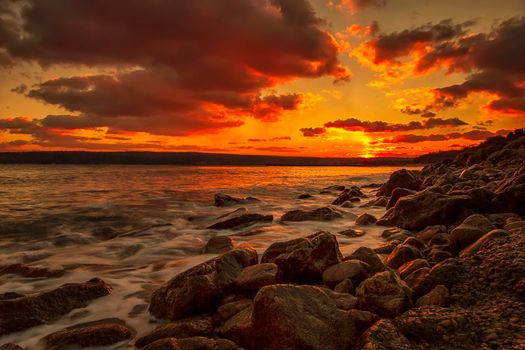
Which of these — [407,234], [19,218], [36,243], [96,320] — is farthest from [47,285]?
[19,218]

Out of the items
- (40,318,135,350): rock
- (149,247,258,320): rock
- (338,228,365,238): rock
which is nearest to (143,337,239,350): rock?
(40,318,135,350): rock

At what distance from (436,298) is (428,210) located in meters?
4.77

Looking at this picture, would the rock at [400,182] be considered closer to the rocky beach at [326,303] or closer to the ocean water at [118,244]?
the ocean water at [118,244]

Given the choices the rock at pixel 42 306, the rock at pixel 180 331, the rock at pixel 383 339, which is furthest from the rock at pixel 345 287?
the rock at pixel 42 306

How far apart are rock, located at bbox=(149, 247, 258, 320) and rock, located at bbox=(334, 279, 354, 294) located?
4.33 feet

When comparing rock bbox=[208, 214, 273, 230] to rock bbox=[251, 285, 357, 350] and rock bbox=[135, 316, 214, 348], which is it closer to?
rock bbox=[135, 316, 214, 348]

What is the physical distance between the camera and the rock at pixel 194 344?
321cm

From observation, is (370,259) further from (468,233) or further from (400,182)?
(400,182)

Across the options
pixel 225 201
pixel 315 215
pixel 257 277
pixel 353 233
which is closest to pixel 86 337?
pixel 257 277

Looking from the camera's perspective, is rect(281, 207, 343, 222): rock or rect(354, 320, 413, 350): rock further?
rect(281, 207, 343, 222): rock

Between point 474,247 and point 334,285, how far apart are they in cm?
184

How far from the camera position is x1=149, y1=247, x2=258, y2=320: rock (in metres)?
4.21

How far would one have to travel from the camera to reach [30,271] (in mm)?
6754

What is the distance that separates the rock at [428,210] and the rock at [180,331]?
18.2 ft
